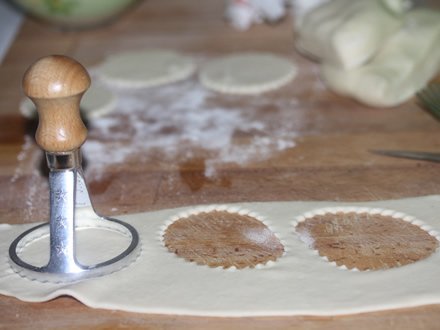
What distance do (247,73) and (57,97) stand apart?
0.74m

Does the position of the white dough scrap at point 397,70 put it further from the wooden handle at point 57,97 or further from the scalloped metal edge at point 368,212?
the wooden handle at point 57,97

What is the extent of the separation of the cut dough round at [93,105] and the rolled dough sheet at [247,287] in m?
0.47

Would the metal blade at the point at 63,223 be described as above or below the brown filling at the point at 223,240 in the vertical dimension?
above

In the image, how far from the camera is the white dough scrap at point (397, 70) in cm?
135

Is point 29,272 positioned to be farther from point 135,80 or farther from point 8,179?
point 135,80

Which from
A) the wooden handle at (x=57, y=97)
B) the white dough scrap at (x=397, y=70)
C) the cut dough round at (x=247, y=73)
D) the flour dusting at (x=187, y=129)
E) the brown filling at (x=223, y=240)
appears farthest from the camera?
the cut dough round at (x=247, y=73)

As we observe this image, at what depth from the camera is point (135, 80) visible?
153 centimetres

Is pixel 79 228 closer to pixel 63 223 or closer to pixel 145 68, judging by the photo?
pixel 63 223

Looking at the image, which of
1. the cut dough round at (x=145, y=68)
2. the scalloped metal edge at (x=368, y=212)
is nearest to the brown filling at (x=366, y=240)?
the scalloped metal edge at (x=368, y=212)

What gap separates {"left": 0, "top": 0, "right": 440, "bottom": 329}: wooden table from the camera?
33.5 inches

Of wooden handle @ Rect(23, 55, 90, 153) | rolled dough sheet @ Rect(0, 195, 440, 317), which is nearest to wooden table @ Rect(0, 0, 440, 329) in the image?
rolled dough sheet @ Rect(0, 195, 440, 317)

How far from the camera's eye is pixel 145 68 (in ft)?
5.23

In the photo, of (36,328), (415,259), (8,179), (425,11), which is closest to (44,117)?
(36,328)

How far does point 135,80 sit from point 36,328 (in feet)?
2.51
